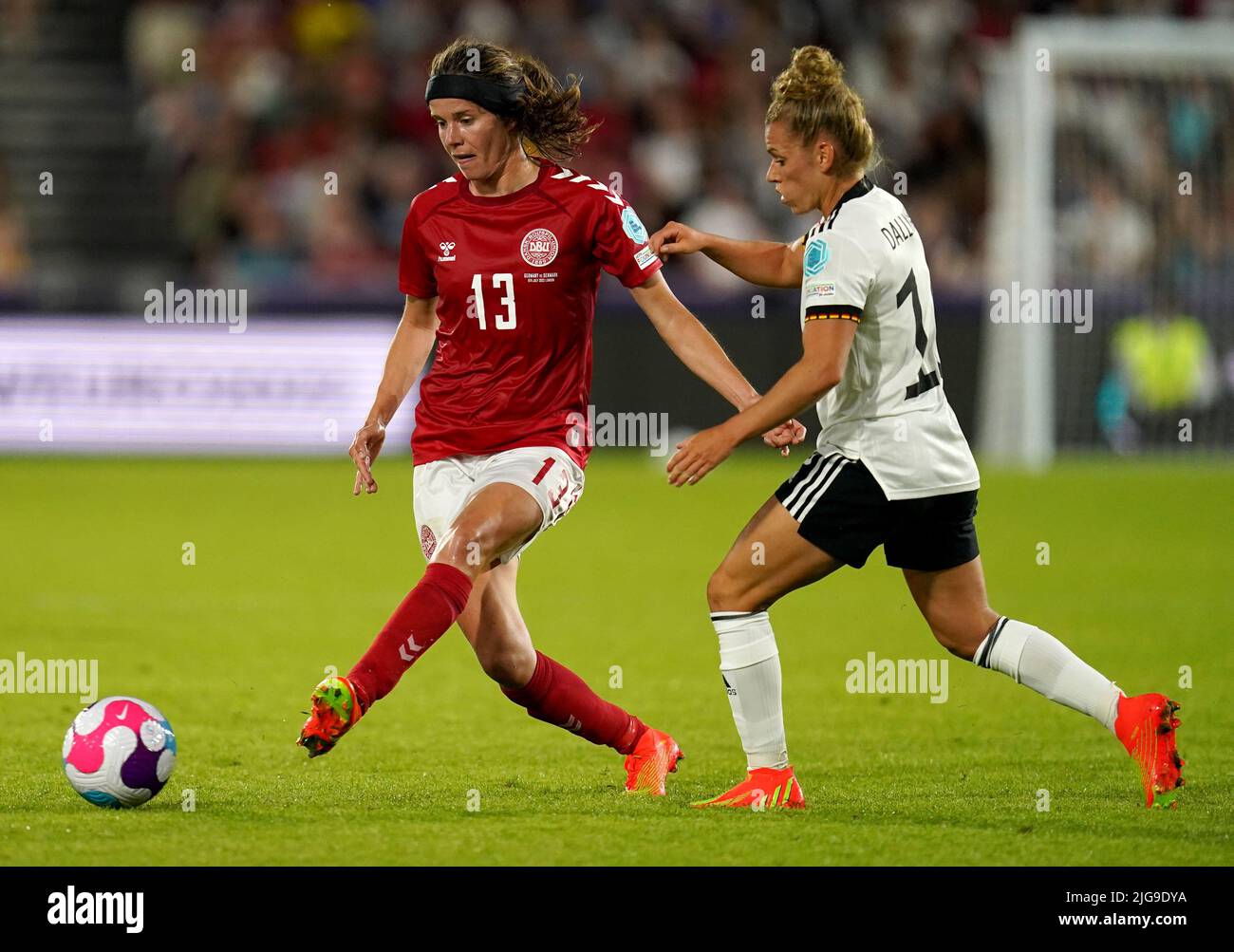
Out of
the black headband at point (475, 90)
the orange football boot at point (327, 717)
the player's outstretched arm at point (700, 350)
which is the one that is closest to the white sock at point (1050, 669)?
the player's outstretched arm at point (700, 350)

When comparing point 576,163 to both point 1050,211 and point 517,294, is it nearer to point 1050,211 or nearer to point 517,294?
point 1050,211

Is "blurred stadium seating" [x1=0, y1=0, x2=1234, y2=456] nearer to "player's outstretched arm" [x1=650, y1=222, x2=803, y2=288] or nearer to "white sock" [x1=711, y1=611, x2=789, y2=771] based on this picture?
"player's outstretched arm" [x1=650, y1=222, x2=803, y2=288]

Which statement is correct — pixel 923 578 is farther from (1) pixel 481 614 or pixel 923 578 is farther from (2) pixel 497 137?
(2) pixel 497 137

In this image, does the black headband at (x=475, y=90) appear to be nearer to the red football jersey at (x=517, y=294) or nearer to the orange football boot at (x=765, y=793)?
the red football jersey at (x=517, y=294)

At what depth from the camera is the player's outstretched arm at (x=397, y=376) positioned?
5996mm

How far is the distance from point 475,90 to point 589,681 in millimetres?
3264

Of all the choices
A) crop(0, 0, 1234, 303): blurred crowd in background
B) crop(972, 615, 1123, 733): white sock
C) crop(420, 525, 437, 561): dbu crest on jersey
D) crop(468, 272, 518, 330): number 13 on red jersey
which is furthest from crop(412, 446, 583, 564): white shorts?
crop(0, 0, 1234, 303): blurred crowd in background

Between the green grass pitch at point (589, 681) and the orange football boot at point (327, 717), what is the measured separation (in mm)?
274

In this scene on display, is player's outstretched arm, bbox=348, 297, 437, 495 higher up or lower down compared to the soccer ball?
higher up

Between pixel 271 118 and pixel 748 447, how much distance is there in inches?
244

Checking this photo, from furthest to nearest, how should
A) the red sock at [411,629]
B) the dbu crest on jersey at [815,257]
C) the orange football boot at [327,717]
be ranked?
the dbu crest on jersey at [815,257] < the red sock at [411,629] < the orange football boot at [327,717]

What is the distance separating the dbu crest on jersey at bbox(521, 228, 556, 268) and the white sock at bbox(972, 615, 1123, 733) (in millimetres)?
1718

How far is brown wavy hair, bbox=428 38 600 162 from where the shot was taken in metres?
5.76

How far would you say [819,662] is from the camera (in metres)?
8.89
